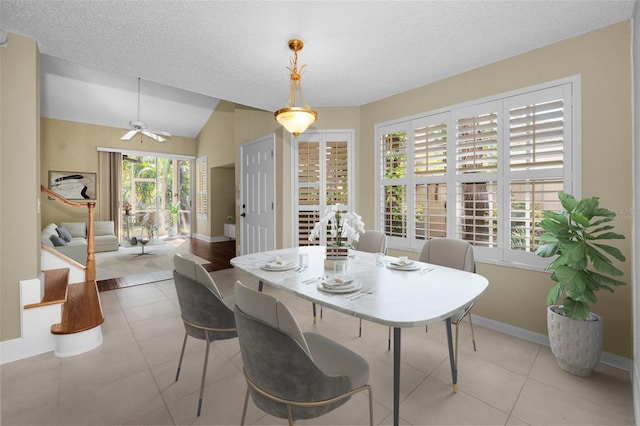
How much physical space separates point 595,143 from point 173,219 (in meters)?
9.62

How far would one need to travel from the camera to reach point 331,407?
111 centimetres

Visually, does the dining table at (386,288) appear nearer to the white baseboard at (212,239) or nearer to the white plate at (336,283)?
the white plate at (336,283)

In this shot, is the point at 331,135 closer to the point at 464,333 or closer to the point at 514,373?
the point at 464,333

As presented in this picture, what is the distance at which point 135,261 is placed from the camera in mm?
5516

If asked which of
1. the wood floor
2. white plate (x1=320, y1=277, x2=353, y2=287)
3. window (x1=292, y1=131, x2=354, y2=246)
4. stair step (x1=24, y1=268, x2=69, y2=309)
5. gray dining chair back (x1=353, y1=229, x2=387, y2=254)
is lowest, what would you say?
the wood floor

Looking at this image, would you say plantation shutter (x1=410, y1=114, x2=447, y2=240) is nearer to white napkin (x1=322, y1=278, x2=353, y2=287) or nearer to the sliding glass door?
white napkin (x1=322, y1=278, x2=353, y2=287)

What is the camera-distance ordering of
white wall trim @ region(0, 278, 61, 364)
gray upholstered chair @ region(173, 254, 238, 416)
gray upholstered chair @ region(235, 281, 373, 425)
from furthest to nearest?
white wall trim @ region(0, 278, 61, 364) < gray upholstered chair @ region(173, 254, 238, 416) < gray upholstered chair @ region(235, 281, 373, 425)

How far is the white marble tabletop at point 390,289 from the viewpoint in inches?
47.7

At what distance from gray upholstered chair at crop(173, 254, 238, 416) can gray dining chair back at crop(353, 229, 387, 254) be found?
5.14 ft

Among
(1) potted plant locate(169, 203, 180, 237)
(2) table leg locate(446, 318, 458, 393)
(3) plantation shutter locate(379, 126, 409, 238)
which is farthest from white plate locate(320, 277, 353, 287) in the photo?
(1) potted plant locate(169, 203, 180, 237)

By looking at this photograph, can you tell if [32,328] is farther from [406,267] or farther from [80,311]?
Result: [406,267]

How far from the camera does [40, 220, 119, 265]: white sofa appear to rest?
4.80m

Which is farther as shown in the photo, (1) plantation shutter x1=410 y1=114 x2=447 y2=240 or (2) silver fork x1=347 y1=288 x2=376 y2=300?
(1) plantation shutter x1=410 y1=114 x2=447 y2=240

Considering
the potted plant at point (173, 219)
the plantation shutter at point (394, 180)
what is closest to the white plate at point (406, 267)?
the plantation shutter at point (394, 180)
